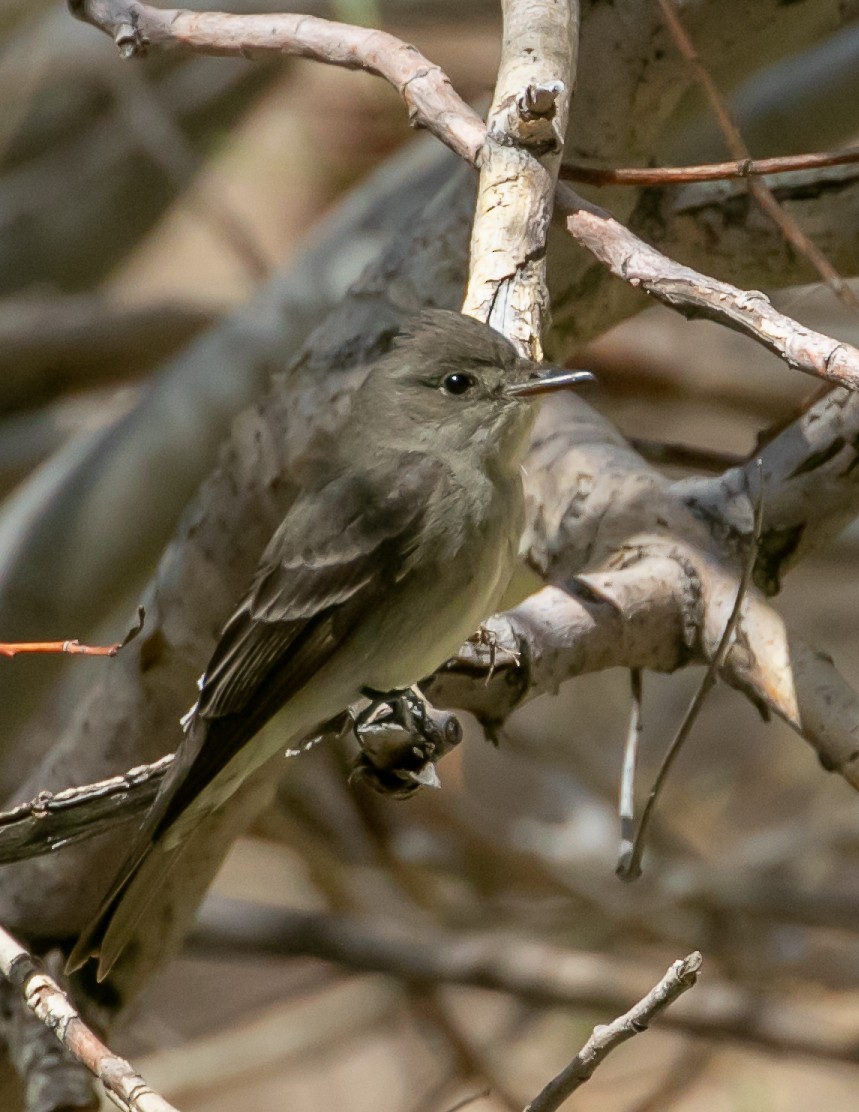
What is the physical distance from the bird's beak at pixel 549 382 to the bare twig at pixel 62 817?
77 cm

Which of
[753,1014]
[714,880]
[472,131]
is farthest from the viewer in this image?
[714,880]

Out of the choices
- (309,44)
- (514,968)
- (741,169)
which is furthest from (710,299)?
(514,968)

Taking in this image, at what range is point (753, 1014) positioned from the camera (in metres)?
3.65

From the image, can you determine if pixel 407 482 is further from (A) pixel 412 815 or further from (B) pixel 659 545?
(A) pixel 412 815

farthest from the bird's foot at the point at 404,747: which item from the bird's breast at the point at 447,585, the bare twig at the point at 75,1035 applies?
the bare twig at the point at 75,1035

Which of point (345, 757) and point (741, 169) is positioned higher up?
point (741, 169)

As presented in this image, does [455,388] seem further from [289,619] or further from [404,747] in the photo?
[404,747]

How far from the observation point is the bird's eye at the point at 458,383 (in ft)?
7.72

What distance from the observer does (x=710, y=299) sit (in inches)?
61.4

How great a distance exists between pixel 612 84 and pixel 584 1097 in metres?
Result: 3.47

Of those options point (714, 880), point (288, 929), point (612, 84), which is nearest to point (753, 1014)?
point (714, 880)

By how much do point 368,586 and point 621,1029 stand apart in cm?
105

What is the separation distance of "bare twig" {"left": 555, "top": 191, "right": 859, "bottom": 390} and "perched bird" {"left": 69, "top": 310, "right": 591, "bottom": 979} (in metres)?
0.27

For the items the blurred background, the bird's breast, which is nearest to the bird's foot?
the bird's breast
